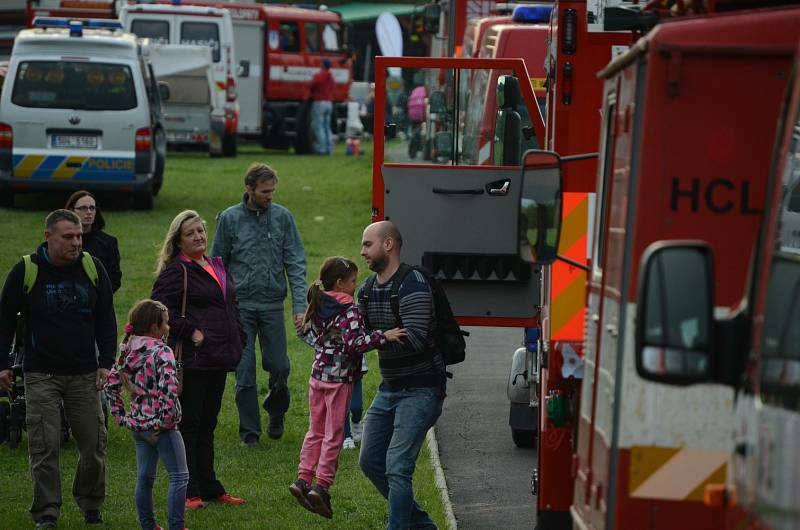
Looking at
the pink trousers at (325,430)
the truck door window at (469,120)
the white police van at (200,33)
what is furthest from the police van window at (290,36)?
the pink trousers at (325,430)

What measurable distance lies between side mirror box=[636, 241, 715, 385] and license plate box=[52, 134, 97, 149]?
60.1 feet

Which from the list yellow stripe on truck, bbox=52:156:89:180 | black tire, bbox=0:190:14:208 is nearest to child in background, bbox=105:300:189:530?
yellow stripe on truck, bbox=52:156:89:180

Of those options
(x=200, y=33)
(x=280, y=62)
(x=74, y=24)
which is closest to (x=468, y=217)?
(x=74, y=24)

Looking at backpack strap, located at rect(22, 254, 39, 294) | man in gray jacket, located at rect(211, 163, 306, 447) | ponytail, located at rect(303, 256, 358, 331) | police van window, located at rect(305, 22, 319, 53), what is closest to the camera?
backpack strap, located at rect(22, 254, 39, 294)

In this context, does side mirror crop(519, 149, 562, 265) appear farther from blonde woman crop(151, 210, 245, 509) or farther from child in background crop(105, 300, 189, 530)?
blonde woman crop(151, 210, 245, 509)

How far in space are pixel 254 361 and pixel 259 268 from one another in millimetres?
591

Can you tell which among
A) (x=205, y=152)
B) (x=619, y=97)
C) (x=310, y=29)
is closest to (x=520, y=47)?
(x=619, y=97)

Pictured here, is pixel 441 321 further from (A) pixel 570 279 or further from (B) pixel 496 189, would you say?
(B) pixel 496 189

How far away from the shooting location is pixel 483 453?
10508 mm

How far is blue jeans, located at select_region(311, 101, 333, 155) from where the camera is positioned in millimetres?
36656

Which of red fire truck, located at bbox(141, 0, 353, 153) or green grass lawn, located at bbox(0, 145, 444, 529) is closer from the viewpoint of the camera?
green grass lawn, located at bbox(0, 145, 444, 529)

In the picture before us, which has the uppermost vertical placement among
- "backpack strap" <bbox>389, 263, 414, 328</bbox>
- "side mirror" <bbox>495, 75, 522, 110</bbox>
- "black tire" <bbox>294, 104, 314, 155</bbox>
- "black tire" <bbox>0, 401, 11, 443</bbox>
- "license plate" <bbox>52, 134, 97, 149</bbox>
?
"side mirror" <bbox>495, 75, 522, 110</bbox>

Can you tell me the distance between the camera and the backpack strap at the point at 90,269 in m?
8.25

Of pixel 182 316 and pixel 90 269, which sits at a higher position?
pixel 90 269
